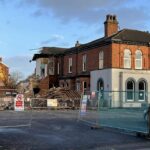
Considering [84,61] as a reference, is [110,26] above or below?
above

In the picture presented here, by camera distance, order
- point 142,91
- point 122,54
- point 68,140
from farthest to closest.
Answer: point 122,54 → point 142,91 → point 68,140

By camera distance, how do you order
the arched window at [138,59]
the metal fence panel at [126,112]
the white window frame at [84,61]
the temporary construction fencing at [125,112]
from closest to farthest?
the temporary construction fencing at [125,112], the metal fence panel at [126,112], the arched window at [138,59], the white window frame at [84,61]

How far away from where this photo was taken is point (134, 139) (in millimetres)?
18875

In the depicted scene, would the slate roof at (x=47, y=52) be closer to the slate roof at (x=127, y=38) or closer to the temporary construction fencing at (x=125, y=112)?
the slate roof at (x=127, y=38)

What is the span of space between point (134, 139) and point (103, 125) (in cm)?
614

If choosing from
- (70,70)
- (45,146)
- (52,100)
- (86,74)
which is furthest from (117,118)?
(70,70)

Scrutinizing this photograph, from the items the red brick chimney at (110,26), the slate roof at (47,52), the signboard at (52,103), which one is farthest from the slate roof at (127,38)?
the slate roof at (47,52)

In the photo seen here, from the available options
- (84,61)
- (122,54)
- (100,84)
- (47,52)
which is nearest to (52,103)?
(100,84)

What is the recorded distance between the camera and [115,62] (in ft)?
173

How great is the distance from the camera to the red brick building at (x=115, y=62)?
52656 millimetres

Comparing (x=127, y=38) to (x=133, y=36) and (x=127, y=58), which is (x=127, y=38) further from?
(x=127, y=58)

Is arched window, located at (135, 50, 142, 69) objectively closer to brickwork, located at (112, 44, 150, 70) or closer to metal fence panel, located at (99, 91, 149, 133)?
brickwork, located at (112, 44, 150, 70)

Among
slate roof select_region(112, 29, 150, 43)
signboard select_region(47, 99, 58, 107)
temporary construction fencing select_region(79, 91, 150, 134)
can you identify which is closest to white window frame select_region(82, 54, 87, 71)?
slate roof select_region(112, 29, 150, 43)

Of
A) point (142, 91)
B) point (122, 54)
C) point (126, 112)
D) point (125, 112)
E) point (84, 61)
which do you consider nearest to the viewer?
point (126, 112)
